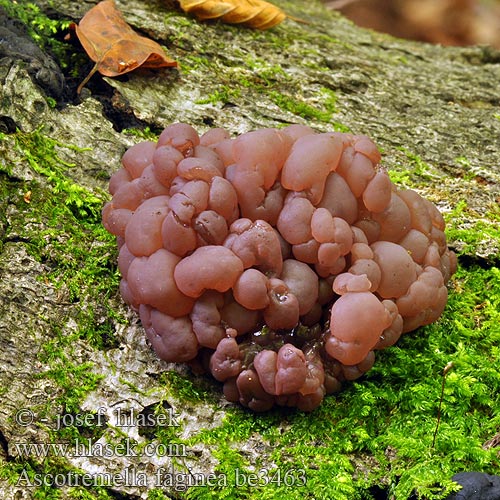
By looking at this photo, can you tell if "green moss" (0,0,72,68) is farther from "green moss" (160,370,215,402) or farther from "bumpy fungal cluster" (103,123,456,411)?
"green moss" (160,370,215,402)

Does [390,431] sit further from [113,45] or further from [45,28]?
[45,28]

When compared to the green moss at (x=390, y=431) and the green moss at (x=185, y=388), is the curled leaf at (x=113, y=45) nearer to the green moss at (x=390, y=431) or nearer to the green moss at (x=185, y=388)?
the green moss at (x=185, y=388)

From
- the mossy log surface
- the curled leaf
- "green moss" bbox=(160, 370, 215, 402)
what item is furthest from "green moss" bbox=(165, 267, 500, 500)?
the curled leaf

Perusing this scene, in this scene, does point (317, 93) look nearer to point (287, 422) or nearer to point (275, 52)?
point (275, 52)

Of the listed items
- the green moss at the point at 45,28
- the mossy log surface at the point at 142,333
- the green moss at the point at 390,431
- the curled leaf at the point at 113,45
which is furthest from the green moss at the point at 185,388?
the green moss at the point at 45,28

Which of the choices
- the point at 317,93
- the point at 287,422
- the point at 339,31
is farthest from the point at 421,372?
the point at 339,31

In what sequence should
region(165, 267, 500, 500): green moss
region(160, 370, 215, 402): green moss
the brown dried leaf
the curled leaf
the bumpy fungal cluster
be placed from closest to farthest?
region(165, 267, 500, 500): green moss < the bumpy fungal cluster < region(160, 370, 215, 402): green moss < the curled leaf < the brown dried leaf
